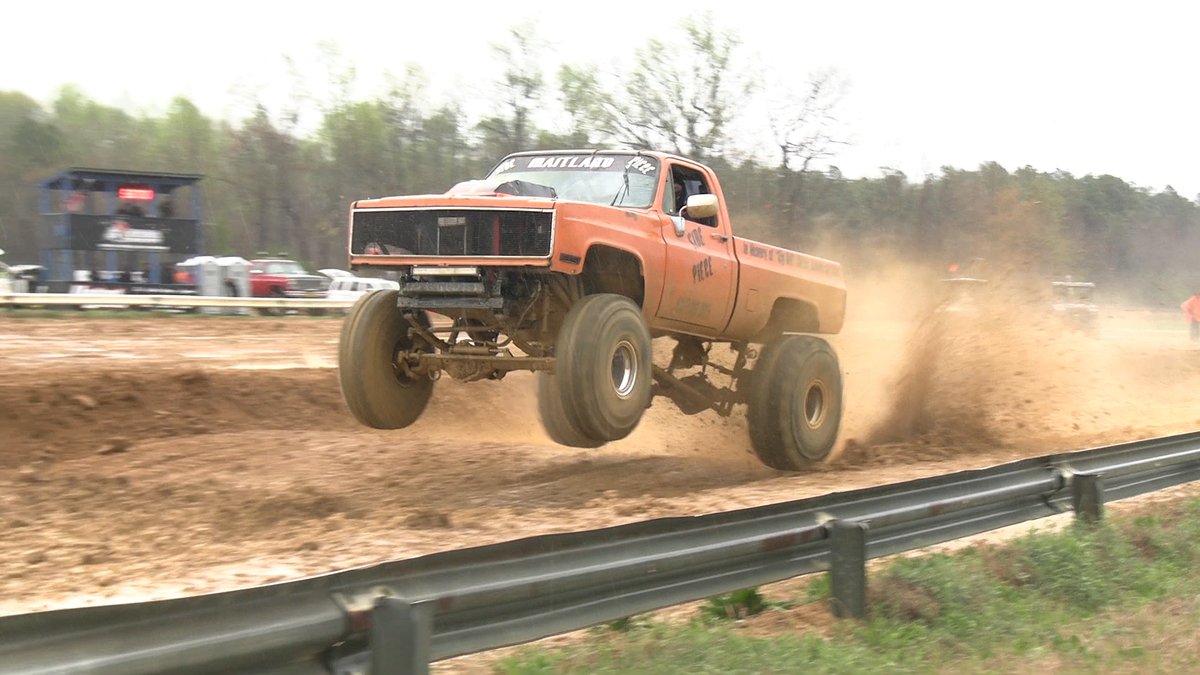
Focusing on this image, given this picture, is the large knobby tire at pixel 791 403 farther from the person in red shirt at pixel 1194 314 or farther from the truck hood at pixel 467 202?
the person in red shirt at pixel 1194 314

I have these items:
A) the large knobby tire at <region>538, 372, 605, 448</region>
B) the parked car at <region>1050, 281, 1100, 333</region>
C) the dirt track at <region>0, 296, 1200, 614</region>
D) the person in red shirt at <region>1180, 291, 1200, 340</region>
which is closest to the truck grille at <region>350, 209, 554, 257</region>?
the large knobby tire at <region>538, 372, 605, 448</region>

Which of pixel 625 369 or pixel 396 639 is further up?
pixel 625 369

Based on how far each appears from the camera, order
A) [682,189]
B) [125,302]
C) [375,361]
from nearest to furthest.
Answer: [375,361]
[682,189]
[125,302]

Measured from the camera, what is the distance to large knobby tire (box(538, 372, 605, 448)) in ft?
25.1

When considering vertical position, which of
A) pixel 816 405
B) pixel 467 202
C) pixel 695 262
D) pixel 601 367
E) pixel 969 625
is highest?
pixel 467 202

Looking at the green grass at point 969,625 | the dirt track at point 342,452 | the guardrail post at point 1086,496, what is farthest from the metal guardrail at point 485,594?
the dirt track at point 342,452

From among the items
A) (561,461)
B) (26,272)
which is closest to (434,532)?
(561,461)

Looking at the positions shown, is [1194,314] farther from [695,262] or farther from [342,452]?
[342,452]

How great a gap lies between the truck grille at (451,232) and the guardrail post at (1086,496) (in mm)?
3597

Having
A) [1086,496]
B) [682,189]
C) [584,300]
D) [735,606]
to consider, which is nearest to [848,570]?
[735,606]

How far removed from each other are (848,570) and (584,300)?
3.08m

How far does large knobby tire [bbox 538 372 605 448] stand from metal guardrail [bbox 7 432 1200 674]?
8.15 feet

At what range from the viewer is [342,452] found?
10.5 metres

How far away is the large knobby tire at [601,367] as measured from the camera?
7.52 meters
